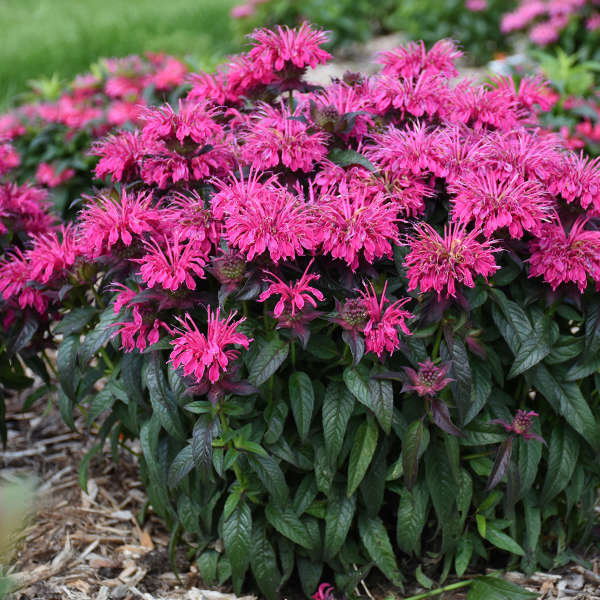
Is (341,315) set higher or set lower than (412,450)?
higher

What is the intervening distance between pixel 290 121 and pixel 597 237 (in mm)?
846

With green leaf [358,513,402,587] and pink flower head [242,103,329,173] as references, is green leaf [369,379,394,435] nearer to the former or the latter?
green leaf [358,513,402,587]

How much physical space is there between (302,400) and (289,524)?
0.38m

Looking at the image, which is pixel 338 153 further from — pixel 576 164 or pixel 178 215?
pixel 576 164

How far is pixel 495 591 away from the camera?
1967 mm

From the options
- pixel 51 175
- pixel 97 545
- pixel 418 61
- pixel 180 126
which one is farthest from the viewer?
pixel 51 175

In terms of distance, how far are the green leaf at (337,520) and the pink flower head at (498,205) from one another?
0.84 metres

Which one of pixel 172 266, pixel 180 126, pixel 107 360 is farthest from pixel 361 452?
pixel 180 126

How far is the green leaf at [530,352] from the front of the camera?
71.0 inches

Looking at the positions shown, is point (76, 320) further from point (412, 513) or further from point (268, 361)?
point (412, 513)

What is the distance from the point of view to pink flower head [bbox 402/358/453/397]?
1697 millimetres

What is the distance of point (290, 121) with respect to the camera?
1846 mm

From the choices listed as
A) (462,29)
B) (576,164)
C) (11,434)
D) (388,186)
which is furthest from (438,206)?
(462,29)

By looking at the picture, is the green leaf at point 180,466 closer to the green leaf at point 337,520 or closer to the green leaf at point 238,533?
the green leaf at point 238,533
